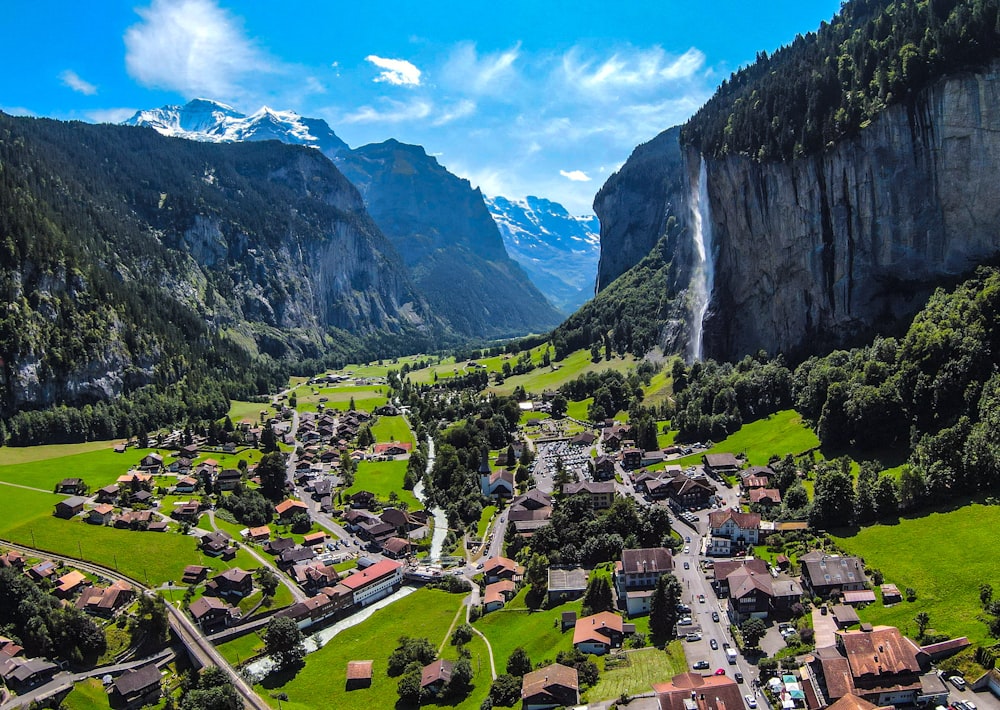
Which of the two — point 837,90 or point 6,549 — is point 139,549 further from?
point 837,90

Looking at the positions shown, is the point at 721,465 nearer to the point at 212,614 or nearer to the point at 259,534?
the point at 259,534

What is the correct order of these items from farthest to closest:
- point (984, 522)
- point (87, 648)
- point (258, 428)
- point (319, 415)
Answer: point (319, 415), point (258, 428), point (87, 648), point (984, 522)

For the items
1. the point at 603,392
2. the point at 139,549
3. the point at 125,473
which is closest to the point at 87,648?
the point at 139,549

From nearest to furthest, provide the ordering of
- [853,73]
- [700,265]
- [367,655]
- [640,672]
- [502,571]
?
[640,672], [367,655], [502,571], [853,73], [700,265]

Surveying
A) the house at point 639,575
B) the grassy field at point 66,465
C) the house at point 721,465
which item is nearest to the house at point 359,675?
Result: the house at point 639,575

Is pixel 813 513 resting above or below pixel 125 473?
below

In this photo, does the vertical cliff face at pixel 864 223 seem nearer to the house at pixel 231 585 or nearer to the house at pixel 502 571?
the house at pixel 502 571

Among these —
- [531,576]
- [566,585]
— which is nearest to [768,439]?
[566,585]
